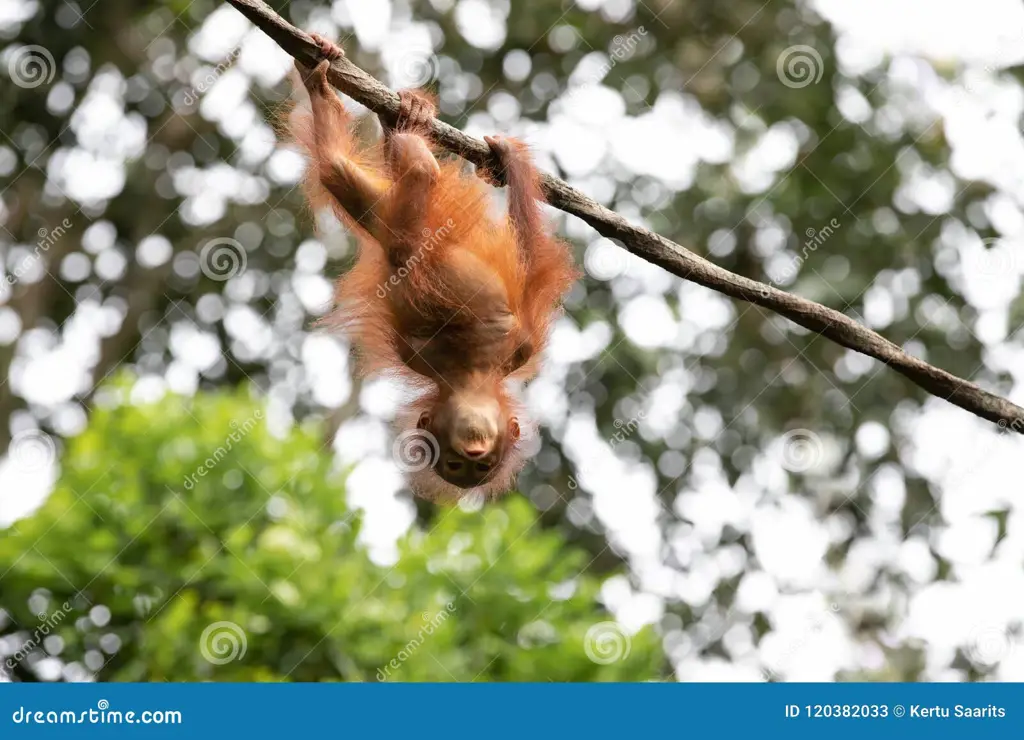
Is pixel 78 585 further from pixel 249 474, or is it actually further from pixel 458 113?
pixel 458 113

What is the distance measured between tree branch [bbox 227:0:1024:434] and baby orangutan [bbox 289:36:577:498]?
0.32m

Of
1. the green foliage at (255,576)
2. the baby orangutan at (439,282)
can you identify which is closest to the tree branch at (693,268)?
the baby orangutan at (439,282)

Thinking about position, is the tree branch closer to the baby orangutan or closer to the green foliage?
the baby orangutan

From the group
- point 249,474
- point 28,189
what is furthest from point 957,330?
point 28,189

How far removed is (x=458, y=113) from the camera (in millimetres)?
9453

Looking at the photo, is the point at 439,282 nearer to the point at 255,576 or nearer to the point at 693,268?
the point at 693,268

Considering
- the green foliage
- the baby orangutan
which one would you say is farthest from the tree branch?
the green foliage

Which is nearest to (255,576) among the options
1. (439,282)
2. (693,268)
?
(439,282)

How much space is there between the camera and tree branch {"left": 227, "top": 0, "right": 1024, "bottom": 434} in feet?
12.9

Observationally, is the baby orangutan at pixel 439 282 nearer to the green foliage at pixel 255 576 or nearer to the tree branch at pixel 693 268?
the tree branch at pixel 693 268

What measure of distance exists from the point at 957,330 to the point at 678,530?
9.20 ft

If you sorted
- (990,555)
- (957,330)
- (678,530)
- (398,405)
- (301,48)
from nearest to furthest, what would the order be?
(301,48) < (398,405) < (990,555) < (957,330) < (678,530)

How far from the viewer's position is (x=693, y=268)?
398cm

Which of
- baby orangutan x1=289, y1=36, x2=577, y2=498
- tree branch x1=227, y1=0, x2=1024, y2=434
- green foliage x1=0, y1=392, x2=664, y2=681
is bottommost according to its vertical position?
green foliage x1=0, y1=392, x2=664, y2=681
